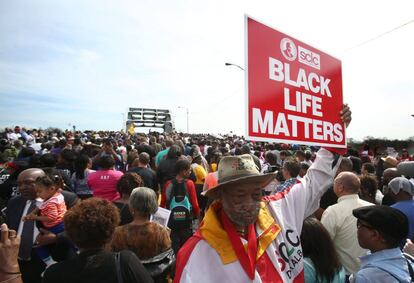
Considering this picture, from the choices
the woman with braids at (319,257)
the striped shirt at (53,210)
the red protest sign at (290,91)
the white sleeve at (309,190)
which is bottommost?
the woman with braids at (319,257)

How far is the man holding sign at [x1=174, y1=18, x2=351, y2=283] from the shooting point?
6.38 feet

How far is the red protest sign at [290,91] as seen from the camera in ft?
7.58

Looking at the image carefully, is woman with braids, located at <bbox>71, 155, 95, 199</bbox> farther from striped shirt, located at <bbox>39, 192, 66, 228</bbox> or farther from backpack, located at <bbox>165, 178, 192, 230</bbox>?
striped shirt, located at <bbox>39, 192, 66, 228</bbox>

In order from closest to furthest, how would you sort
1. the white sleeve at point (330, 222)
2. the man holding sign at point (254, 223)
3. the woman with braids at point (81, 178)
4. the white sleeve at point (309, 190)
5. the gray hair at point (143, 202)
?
the man holding sign at point (254, 223), the white sleeve at point (309, 190), the gray hair at point (143, 202), the white sleeve at point (330, 222), the woman with braids at point (81, 178)

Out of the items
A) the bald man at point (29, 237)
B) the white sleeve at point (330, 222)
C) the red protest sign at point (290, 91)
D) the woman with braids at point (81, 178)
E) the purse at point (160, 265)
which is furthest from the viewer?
the woman with braids at point (81, 178)

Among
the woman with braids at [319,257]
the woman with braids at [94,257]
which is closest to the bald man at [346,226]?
the woman with braids at [319,257]

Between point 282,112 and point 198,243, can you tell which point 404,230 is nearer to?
point 282,112

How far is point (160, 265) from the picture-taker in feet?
9.88

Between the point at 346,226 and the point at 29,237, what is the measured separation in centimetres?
335

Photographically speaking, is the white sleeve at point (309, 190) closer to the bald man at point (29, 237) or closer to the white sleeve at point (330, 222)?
the white sleeve at point (330, 222)

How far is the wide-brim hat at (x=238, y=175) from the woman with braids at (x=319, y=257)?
0.88 m

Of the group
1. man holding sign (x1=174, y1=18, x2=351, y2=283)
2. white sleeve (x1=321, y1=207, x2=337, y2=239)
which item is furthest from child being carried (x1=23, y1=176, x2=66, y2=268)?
white sleeve (x1=321, y1=207, x2=337, y2=239)

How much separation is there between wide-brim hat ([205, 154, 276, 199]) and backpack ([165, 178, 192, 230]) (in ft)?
10.8

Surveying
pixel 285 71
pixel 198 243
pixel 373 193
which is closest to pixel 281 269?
pixel 198 243
